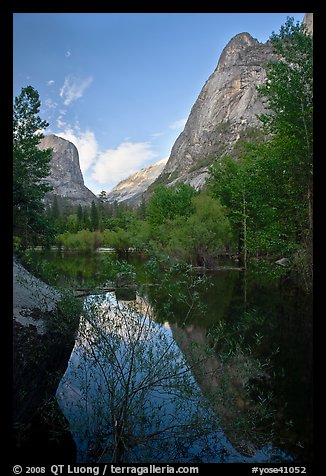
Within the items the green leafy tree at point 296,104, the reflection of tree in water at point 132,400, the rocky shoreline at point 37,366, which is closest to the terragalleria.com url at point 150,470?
the reflection of tree in water at point 132,400

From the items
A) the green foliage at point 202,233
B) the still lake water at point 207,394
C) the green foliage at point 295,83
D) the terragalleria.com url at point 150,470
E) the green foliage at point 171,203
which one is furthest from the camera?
the green foliage at point 171,203

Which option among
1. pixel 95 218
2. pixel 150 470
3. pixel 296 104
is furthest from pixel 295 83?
pixel 150 470

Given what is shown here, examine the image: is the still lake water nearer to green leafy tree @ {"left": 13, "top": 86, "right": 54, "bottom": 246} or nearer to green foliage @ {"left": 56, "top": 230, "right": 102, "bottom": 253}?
green foliage @ {"left": 56, "top": 230, "right": 102, "bottom": 253}

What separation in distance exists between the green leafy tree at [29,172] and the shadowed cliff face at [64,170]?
0.56 feet

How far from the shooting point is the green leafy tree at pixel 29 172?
2883 mm

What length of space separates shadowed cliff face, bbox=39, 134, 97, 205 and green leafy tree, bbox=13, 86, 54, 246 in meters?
0.17

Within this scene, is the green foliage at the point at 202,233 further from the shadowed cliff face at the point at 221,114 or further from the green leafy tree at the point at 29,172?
the shadowed cliff face at the point at 221,114

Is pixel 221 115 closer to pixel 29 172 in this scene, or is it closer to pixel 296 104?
pixel 296 104

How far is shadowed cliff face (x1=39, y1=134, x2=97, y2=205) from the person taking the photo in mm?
3465

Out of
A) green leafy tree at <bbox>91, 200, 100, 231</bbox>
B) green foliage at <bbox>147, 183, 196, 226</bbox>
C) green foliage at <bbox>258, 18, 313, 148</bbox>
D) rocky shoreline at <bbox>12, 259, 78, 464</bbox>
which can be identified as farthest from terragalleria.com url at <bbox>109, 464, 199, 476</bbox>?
green foliage at <bbox>147, 183, 196, 226</bbox>

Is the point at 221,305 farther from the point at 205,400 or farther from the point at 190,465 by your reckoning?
the point at 190,465
